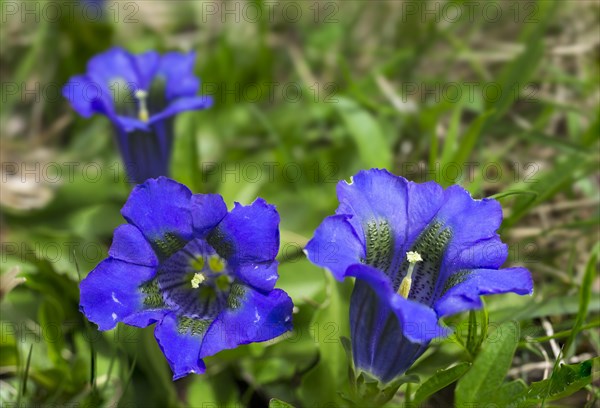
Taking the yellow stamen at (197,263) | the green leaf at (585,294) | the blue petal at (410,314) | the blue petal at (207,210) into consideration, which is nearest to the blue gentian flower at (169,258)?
the blue petal at (207,210)

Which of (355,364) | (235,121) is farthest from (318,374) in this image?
(235,121)

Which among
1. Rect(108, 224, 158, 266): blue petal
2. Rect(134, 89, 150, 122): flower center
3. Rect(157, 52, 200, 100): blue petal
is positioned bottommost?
Rect(108, 224, 158, 266): blue petal

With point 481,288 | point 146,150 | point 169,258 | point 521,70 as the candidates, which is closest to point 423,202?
point 481,288

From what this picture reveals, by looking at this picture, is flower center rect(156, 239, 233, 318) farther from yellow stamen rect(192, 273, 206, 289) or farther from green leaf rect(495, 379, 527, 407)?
green leaf rect(495, 379, 527, 407)

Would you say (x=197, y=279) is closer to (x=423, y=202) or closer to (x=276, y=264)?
(x=276, y=264)

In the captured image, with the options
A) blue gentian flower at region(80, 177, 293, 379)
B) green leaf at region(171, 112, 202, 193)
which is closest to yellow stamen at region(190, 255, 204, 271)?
blue gentian flower at region(80, 177, 293, 379)

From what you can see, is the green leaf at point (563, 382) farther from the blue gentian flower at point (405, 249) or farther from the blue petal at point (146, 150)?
the blue petal at point (146, 150)
